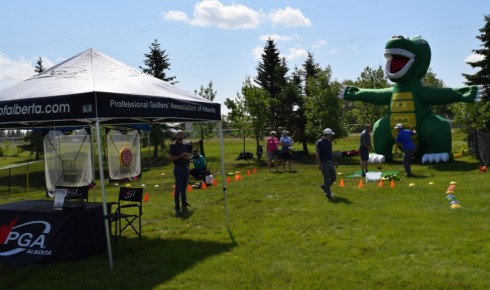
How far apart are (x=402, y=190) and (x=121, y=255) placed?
6917 millimetres

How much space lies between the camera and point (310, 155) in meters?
26.9

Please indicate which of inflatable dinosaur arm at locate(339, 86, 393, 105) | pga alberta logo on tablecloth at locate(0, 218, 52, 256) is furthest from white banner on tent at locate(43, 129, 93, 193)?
inflatable dinosaur arm at locate(339, 86, 393, 105)

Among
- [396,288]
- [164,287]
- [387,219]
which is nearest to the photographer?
[396,288]

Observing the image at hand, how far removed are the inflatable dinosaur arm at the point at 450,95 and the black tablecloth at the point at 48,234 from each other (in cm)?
1404

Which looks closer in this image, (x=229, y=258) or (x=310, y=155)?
(x=229, y=258)

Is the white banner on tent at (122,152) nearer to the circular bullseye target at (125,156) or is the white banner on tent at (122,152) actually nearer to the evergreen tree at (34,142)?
the circular bullseye target at (125,156)

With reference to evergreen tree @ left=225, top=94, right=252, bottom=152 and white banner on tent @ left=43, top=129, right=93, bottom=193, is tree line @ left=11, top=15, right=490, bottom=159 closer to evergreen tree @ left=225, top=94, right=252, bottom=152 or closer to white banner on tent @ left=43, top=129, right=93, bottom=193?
evergreen tree @ left=225, top=94, right=252, bottom=152

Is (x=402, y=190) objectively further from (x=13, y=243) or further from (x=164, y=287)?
(x=13, y=243)

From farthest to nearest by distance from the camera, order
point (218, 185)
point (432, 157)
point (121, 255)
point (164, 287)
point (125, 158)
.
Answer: point (432, 157)
point (125, 158)
point (218, 185)
point (121, 255)
point (164, 287)

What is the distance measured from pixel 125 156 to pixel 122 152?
0.97 feet

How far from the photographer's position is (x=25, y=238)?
6.74 metres

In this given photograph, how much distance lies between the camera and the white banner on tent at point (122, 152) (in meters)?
15.1

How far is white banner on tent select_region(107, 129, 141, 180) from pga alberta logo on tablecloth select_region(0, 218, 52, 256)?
804cm

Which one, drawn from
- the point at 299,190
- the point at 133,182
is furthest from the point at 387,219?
the point at 133,182
